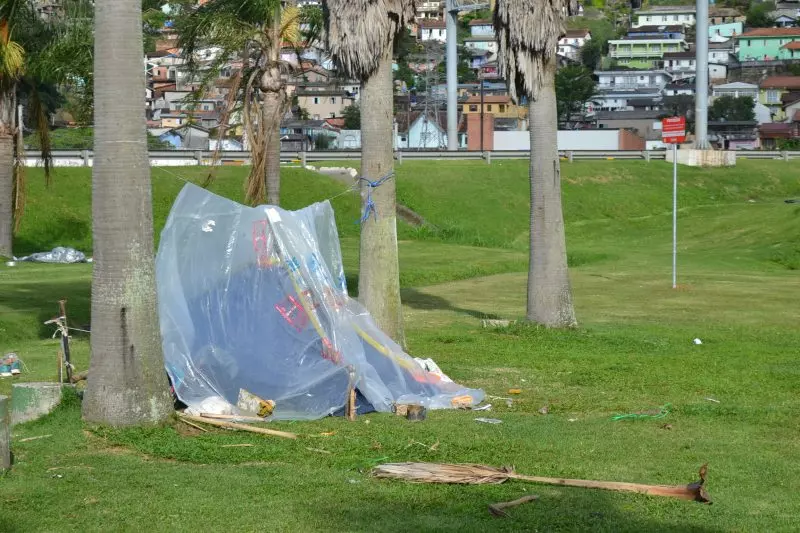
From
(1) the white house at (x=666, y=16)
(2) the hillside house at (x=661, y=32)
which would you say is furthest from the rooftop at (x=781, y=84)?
(1) the white house at (x=666, y=16)

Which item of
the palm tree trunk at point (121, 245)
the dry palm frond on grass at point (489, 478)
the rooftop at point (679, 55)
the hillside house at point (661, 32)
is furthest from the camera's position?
the hillside house at point (661, 32)

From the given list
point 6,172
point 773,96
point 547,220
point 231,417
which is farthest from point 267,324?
point 773,96

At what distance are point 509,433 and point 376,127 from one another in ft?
22.4

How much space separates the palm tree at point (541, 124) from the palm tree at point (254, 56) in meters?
6.50

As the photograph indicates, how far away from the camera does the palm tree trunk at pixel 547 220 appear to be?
2039cm

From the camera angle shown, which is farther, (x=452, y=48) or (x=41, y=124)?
(x=452, y=48)

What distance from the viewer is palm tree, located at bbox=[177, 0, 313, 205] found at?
82.2 feet

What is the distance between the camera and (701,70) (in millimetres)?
56719

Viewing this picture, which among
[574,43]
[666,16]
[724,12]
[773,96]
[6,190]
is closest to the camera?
[6,190]

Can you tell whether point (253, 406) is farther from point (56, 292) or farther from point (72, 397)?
point (56, 292)

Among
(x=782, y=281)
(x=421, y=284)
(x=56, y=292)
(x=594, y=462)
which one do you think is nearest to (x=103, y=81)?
(x=594, y=462)

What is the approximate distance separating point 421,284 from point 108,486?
21058 millimetres

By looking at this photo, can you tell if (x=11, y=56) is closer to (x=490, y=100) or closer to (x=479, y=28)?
(x=490, y=100)

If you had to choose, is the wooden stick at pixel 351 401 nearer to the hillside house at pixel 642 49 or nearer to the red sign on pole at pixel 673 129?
the red sign on pole at pixel 673 129
